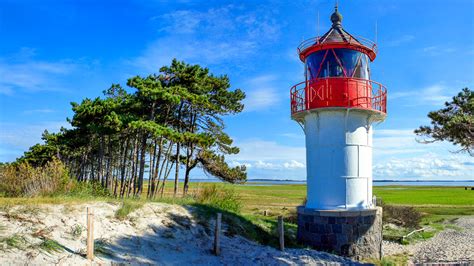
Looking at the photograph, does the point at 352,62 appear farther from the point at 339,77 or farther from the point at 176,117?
the point at 176,117

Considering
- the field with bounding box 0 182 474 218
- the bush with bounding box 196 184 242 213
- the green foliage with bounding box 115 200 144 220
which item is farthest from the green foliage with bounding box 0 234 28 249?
the bush with bounding box 196 184 242 213

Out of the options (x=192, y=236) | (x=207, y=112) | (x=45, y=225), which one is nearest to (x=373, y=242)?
(x=192, y=236)

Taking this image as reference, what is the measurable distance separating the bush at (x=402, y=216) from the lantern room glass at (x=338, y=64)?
14.9 meters

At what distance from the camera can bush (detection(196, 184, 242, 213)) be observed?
56.8 feet

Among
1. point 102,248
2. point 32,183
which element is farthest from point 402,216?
point 32,183

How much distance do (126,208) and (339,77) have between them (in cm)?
915

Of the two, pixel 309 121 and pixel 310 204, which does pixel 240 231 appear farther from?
pixel 309 121

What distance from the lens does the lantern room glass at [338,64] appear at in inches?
540

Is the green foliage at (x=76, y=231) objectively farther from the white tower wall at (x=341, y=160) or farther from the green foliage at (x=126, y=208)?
the white tower wall at (x=341, y=160)

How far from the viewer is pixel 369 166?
47.6 feet

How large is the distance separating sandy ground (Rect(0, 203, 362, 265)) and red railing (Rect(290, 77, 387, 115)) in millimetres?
5688

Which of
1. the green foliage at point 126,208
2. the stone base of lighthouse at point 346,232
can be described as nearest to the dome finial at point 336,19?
the stone base of lighthouse at point 346,232

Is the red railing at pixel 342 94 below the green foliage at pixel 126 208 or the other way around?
the other way around

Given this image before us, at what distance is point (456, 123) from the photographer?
1283cm
